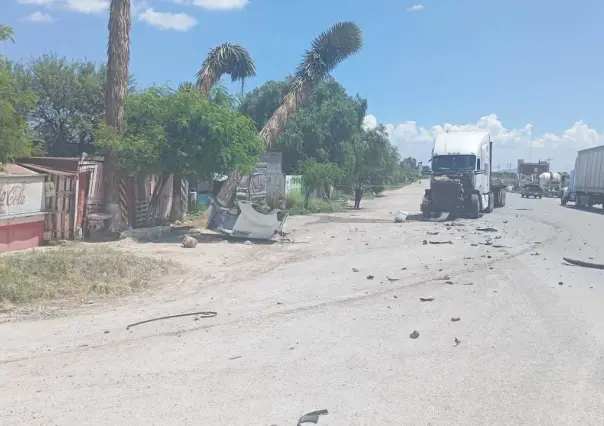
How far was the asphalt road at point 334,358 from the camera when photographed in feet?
17.3

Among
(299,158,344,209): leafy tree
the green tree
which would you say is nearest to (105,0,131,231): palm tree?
the green tree

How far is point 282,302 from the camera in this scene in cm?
1005

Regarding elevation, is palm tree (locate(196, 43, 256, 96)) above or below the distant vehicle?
above

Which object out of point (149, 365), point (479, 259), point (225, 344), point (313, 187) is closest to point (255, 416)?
point (149, 365)

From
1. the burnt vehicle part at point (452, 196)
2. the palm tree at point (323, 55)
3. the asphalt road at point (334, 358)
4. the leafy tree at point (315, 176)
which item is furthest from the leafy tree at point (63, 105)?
the asphalt road at point (334, 358)

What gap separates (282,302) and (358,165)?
38391 mm

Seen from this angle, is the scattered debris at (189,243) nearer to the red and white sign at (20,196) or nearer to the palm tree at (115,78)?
the palm tree at (115,78)

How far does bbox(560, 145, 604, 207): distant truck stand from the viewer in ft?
135

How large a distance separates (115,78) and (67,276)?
10.0 metres

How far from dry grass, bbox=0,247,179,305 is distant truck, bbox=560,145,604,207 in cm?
3705

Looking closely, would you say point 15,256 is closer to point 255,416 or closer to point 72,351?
point 72,351

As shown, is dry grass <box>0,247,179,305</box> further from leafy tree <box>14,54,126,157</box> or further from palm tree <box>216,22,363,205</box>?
palm tree <box>216,22,363,205</box>

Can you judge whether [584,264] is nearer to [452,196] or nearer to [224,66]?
[452,196]

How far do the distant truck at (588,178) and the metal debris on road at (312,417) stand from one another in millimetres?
40394
